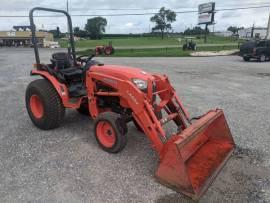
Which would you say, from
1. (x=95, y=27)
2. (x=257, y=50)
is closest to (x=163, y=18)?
(x=95, y=27)

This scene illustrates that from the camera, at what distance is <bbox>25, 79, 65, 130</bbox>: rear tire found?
16.4ft

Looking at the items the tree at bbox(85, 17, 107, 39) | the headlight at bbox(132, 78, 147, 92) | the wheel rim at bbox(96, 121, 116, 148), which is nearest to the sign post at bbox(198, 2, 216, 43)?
the tree at bbox(85, 17, 107, 39)

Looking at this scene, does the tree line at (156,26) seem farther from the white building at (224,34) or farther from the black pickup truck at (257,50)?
the black pickup truck at (257,50)

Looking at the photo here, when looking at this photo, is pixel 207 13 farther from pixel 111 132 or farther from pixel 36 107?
pixel 111 132

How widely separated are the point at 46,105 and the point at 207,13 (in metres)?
48.0

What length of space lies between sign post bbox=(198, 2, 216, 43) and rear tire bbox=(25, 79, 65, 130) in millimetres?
46630

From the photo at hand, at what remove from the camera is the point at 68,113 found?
635 cm

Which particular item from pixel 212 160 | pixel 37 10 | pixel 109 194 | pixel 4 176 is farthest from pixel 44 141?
pixel 212 160

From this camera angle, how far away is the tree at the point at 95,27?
9028 centimetres

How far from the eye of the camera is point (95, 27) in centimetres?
9325

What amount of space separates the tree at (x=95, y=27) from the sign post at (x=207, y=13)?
45.3 m

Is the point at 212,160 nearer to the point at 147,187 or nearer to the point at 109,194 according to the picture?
the point at 147,187

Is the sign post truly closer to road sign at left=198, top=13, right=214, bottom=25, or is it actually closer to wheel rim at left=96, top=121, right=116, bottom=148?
road sign at left=198, top=13, right=214, bottom=25

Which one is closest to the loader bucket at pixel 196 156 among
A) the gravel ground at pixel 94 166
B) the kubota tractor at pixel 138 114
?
the kubota tractor at pixel 138 114
